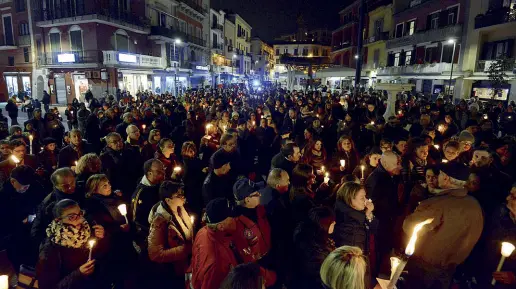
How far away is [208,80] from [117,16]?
23.4m

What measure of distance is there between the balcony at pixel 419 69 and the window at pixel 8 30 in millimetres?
37247

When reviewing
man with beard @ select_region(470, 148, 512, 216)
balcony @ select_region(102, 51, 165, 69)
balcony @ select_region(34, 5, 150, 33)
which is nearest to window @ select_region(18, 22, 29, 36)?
balcony @ select_region(34, 5, 150, 33)

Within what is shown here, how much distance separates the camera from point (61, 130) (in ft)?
26.9

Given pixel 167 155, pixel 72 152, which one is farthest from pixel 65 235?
pixel 72 152

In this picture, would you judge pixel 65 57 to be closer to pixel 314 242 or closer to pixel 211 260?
pixel 211 260

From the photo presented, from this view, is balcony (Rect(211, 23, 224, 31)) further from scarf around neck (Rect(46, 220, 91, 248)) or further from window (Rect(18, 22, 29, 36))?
scarf around neck (Rect(46, 220, 91, 248))

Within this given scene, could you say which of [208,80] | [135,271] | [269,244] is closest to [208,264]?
[269,244]

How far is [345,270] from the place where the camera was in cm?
196

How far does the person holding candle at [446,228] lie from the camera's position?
2.87m

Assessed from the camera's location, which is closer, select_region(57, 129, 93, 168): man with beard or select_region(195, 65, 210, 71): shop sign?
select_region(57, 129, 93, 168): man with beard

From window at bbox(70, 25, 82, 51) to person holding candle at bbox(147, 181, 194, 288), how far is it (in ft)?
91.5

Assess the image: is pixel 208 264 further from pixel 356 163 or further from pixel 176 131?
pixel 176 131

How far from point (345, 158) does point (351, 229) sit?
2.98m

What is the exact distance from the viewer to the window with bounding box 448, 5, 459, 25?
24859mm
